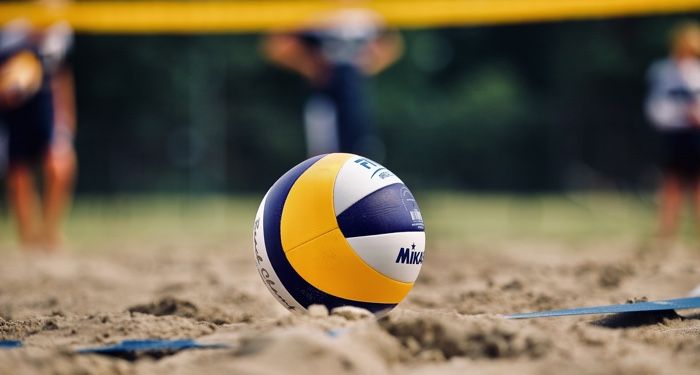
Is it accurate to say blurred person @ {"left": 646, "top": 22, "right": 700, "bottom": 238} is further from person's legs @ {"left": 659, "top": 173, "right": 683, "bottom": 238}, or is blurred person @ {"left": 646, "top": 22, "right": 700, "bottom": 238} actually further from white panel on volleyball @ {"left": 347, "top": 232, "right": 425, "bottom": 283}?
white panel on volleyball @ {"left": 347, "top": 232, "right": 425, "bottom": 283}

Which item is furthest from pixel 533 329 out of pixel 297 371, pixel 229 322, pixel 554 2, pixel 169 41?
pixel 169 41

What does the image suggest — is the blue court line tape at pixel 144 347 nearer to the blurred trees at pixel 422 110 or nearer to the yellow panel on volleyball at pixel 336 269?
the yellow panel on volleyball at pixel 336 269

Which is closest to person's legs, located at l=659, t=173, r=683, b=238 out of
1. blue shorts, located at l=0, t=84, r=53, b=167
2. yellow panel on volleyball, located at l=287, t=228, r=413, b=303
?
blue shorts, located at l=0, t=84, r=53, b=167

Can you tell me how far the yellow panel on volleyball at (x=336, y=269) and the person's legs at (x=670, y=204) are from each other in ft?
20.1

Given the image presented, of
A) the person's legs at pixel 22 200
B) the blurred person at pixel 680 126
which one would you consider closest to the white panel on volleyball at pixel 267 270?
the person's legs at pixel 22 200

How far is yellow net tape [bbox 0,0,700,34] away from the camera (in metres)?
10.9

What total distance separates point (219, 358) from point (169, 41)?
58.3 ft

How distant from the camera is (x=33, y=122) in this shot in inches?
317

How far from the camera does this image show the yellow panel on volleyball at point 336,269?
324cm

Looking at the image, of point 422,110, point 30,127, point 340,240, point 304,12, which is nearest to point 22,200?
point 30,127

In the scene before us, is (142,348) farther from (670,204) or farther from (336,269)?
(670,204)

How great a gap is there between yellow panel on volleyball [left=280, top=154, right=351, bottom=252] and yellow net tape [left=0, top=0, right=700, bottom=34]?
7302mm

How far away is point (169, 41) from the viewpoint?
19703mm

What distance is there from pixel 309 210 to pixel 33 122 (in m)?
5.49
